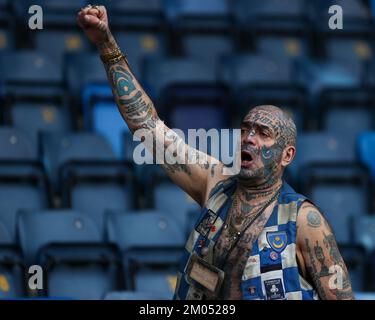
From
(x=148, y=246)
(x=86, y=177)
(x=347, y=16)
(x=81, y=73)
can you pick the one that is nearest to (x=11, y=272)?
(x=148, y=246)

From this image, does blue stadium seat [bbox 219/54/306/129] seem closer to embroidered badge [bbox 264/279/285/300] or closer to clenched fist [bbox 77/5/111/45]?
clenched fist [bbox 77/5/111/45]

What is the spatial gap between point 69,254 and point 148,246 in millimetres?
498

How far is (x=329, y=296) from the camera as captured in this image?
17.8 feet

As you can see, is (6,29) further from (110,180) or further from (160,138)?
(160,138)

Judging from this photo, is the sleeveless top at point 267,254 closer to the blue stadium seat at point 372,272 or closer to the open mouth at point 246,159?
the open mouth at point 246,159

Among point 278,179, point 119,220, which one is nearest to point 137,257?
point 119,220

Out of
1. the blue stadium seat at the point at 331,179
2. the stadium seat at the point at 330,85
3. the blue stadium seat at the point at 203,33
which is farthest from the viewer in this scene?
the blue stadium seat at the point at 203,33

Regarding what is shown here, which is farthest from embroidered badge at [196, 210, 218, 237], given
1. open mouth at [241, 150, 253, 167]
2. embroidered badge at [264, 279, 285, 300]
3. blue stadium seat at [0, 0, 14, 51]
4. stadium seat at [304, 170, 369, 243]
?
blue stadium seat at [0, 0, 14, 51]

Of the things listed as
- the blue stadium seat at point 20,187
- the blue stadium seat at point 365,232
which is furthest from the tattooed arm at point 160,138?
the blue stadium seat at point 365,232

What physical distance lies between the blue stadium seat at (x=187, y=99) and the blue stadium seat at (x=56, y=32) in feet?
2.35

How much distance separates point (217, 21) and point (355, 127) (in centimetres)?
132

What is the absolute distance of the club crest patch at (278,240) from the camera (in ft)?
18.0

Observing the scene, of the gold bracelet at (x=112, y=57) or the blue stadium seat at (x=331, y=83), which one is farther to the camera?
the blue stadium seat at (x=331, y=83)

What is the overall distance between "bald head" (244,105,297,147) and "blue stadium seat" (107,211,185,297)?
7.63 feet
